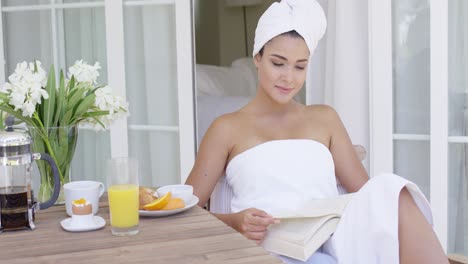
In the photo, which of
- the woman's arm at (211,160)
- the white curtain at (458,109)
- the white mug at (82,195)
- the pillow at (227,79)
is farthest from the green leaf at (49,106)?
the pillow at (227,79)

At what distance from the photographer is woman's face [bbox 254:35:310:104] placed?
202 cm

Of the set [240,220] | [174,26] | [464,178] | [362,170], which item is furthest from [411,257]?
[174,26]

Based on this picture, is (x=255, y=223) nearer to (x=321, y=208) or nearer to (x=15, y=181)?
(x=321, y=208)

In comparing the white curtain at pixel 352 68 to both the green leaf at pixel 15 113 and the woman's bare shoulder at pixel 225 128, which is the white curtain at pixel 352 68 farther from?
the green leaf at pixel 15 113

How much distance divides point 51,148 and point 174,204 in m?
0.32

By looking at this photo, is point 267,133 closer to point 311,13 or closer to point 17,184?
point 311,13

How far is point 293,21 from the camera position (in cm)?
200

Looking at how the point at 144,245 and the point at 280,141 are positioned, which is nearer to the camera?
the point at 144,245

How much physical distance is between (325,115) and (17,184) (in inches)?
42.4

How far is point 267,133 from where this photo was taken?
2.10m

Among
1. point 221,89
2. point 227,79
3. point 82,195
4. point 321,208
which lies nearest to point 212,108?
point 221,89

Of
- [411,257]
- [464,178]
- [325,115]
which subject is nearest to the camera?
[411,257]

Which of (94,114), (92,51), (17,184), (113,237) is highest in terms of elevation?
(92,51)

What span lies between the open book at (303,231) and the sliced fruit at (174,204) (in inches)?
10.8
